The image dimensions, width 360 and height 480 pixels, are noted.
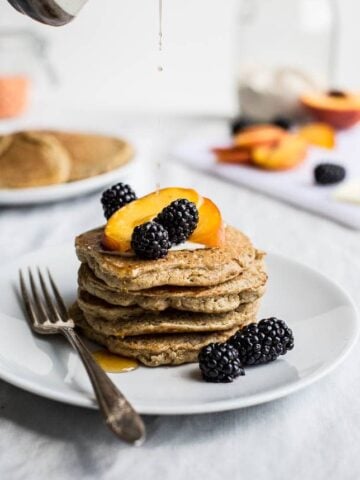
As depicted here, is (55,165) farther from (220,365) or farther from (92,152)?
(220,365)

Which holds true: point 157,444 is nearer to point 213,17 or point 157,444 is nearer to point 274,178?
point 274,178

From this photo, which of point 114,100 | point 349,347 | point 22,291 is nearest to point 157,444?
point 349,347

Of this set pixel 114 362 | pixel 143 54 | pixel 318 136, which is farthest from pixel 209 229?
pixel 143 54

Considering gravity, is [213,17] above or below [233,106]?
above

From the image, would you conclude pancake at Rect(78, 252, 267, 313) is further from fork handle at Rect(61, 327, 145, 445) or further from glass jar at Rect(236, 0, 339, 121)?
glass jar at Rect(236, 0, 339, 121)

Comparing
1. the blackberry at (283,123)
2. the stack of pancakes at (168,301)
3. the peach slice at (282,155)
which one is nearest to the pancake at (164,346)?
the stack of pancakes at (168,301)

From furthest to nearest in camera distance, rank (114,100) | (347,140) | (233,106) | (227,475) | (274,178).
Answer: (114,100) → (233,106) → (347,140) → (274,178) → (227,475)

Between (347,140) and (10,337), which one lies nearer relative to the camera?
(10,337)

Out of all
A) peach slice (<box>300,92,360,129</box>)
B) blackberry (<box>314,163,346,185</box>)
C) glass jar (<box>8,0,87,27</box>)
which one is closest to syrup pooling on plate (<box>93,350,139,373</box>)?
glass jar (<box>8,0,87,27</box>)
